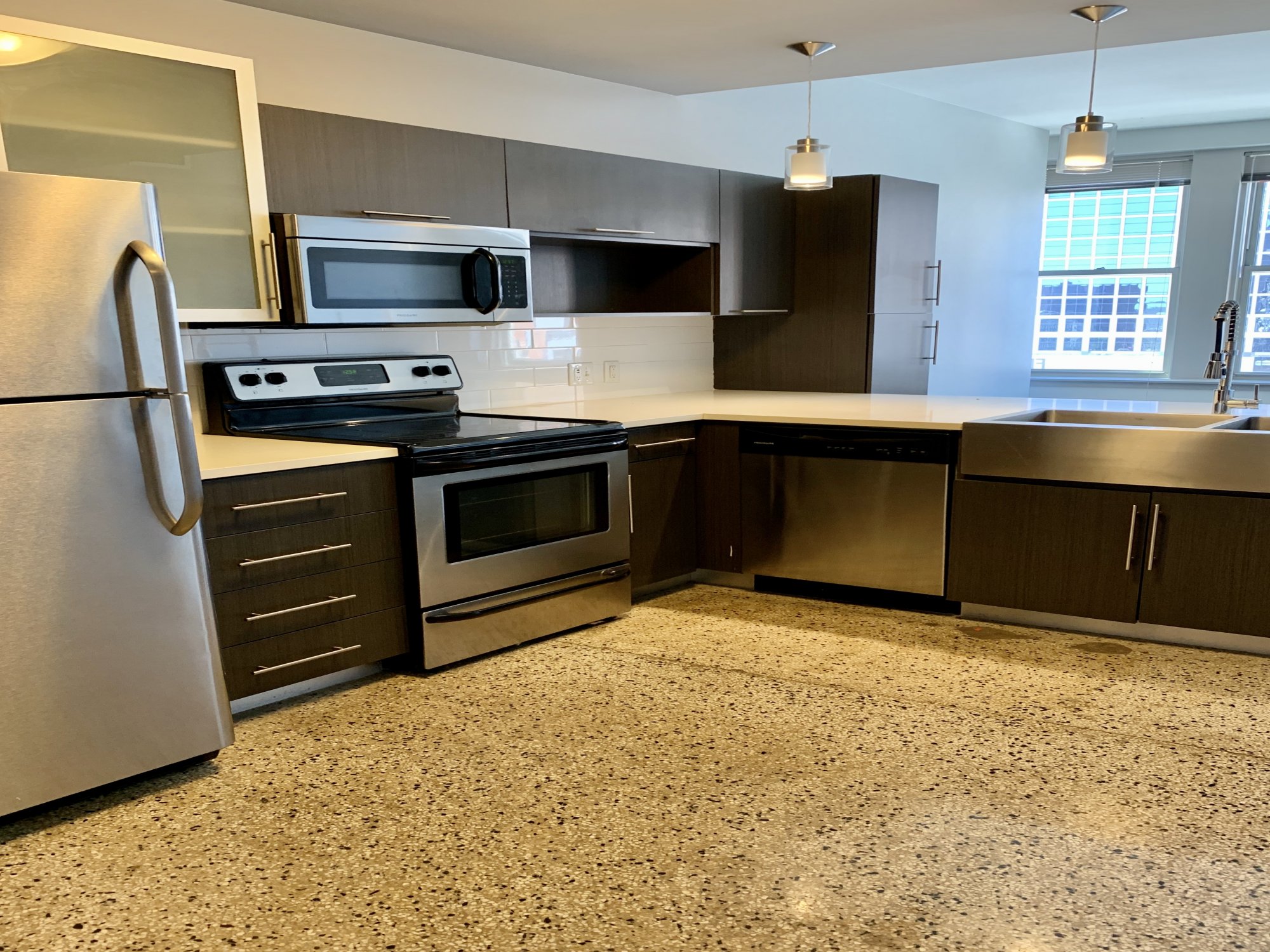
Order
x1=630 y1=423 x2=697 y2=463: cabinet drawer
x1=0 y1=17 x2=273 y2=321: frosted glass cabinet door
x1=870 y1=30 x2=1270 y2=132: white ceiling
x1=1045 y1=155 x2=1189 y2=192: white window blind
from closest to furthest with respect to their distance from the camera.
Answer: x1=0 y1=17 x2=273 y2=321: frosted glass cabinet door
x1=630 y1=423 x2=697 y2=463: cabinet drawer
x1=870 y1=30 x2=1270 y2=132: white ceiling
x1=1045 y1=155 x2=1189 y2=192: white window blind

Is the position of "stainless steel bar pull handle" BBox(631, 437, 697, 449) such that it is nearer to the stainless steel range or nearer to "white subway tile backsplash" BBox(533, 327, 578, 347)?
the stainless steel range

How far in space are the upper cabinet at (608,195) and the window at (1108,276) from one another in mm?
4558

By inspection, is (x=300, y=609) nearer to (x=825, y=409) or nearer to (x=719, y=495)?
(x=719, y=495)

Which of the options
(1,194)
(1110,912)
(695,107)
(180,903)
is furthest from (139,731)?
(695,107)

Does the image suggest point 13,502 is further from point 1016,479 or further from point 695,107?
point 695,107

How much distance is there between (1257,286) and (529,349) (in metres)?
5.79

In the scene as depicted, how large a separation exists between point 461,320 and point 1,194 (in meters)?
Result: 1.53

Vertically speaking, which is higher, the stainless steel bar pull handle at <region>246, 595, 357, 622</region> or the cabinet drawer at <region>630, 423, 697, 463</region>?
the cabinet drawer at <region>630, 423, 697, 463</region>

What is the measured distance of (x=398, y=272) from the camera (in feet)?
9.93

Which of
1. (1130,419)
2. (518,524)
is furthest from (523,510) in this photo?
(1130,419)

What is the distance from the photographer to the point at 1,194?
1.83m

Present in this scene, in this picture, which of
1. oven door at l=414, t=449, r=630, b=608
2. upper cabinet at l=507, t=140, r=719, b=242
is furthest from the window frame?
oven door at l=414, t=449, r=630, b=608

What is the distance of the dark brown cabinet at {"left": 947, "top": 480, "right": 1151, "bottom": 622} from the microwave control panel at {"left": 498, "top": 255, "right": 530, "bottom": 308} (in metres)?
1.69

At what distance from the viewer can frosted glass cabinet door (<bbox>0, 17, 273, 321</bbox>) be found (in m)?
2.28
